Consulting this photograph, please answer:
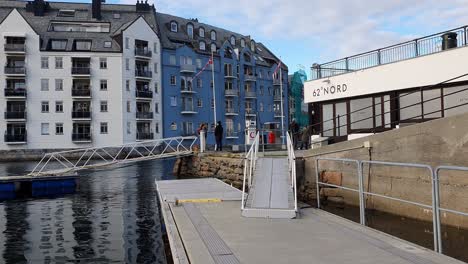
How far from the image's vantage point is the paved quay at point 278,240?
5914mm

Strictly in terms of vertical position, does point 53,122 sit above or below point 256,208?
above

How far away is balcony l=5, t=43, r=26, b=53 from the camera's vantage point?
200 ft

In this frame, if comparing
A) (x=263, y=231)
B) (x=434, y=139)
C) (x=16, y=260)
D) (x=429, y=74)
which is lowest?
(x=16, y=260)

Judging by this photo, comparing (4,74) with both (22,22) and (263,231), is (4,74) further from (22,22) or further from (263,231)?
(263,231)

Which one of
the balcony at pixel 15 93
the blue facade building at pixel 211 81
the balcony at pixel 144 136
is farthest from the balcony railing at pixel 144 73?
the balcony at pixel 15 93

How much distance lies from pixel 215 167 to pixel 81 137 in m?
42.1

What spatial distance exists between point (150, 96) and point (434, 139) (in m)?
57.8

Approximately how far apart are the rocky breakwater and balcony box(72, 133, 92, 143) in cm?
3553

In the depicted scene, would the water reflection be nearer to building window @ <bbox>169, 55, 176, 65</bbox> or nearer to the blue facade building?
the blue facade building

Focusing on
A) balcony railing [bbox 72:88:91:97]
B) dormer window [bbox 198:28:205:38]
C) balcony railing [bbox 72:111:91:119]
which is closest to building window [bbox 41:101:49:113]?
balcony railing [bbox 72:111:91:119]

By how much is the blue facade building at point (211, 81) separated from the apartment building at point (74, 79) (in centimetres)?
283

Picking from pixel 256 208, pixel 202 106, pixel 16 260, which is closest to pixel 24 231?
pixel 16 260

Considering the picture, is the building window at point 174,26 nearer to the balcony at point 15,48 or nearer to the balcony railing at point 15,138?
the balcony at point 15,48

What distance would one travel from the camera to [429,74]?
17.9 metres
